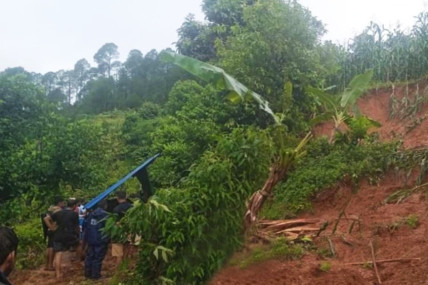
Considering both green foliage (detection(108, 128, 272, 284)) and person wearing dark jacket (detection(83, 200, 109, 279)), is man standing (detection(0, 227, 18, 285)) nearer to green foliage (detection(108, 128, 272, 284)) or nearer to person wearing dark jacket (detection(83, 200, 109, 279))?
Answer: green foliage (detection(108, 128, 272, 284))

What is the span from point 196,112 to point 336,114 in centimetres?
471

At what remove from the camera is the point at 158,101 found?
28484 millimetres

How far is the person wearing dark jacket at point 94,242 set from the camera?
22.6 ft

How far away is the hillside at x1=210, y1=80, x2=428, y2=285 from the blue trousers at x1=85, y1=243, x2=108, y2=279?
242cm

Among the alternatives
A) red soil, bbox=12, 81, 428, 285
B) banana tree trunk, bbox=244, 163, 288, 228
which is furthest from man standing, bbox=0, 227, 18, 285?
banana tree trunk, bbox=244, 163, 288, 228

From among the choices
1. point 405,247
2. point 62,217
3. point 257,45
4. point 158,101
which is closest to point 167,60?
point 62,217

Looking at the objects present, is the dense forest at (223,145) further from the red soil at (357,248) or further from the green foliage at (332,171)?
the red soil at (357,248)

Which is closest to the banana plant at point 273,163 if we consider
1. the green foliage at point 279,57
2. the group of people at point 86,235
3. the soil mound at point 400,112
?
the group of people at point 86,235

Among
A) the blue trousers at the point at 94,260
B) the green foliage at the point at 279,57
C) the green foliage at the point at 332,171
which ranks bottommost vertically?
the blue trousers at the point at 94,260

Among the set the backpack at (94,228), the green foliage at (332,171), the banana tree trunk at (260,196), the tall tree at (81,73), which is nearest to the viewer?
the banana tree trunk at (260,196)

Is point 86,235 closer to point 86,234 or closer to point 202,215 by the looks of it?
point 86,234

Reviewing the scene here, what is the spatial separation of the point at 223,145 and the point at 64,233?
3156 mm

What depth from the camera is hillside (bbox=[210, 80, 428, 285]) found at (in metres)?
5.16

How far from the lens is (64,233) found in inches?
282
